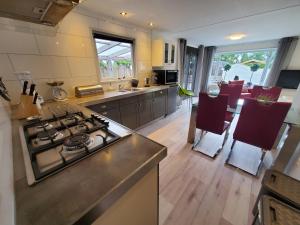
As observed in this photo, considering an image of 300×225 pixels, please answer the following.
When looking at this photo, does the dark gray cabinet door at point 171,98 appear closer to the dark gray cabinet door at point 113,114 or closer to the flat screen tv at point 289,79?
the dark gray cabinet door at point 113,114

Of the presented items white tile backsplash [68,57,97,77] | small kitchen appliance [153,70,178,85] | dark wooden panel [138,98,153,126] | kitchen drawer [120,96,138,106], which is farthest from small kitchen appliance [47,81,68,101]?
small kitchen appliance [153,70,178,85]

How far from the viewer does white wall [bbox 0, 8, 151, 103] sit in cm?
163

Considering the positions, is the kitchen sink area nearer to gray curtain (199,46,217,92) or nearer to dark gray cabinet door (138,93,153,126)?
dark gray cabinet door (138,93,153,126)

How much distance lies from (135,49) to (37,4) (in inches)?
94.9

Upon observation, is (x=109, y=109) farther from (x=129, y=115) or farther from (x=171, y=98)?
(x=171, y=98)

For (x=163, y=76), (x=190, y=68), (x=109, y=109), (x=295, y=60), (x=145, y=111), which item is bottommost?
(x=145, y=111)

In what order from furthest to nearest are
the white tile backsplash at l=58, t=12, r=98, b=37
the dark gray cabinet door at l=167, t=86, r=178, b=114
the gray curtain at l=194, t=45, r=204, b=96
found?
the gray curtain at l=194, t=45, r=204, b=96 → the dark gray cabinet door at l=167, t=86, r=178, b=114 → the white tile backsplash at l=58, t=12, r=98, b=37

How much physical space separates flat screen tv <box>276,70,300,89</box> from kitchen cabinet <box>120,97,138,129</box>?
5.08 m

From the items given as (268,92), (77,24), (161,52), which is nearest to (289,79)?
(268,92)

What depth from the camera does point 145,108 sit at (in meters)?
2.91

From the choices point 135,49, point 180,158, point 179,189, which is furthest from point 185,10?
point 179,189

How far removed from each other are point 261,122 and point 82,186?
2.00 m

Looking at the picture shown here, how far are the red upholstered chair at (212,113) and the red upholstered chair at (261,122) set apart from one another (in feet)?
0.75

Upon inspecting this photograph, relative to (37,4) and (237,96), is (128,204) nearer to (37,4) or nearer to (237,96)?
(37,4)
